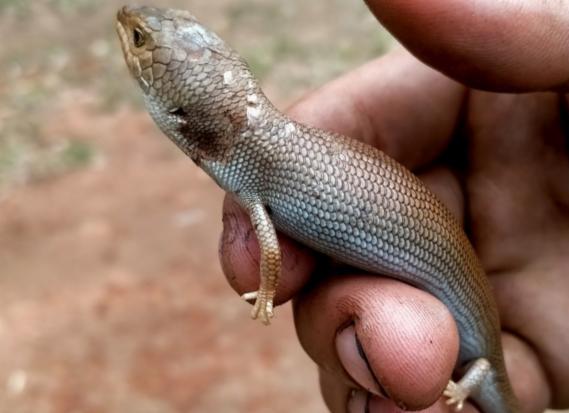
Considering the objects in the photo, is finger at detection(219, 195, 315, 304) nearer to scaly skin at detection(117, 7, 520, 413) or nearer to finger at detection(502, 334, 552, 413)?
scaly skin at detection(117, 7, 520, 413)

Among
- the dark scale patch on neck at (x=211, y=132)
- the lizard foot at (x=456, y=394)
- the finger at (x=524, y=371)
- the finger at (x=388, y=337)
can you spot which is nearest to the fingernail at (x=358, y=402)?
the finger at (x=388, y=337)

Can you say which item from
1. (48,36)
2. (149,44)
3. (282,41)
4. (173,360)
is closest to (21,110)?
(48,36)

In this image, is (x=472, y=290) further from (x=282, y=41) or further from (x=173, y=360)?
(x=282, y=41)

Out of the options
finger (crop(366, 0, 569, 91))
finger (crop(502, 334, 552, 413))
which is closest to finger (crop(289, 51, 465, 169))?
finger (crop(366, 0, 569, 91))

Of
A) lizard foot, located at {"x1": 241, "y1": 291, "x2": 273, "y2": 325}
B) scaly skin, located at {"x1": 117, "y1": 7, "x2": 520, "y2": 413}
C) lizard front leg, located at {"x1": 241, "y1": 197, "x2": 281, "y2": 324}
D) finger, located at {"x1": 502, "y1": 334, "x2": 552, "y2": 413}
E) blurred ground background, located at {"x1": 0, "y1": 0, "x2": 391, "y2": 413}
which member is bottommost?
blurred ground background, located at {"x1": 0, "y1": 0, "x2": 391, "y2": 413}

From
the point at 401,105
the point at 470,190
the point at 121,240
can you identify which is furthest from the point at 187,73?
the point at 121,240

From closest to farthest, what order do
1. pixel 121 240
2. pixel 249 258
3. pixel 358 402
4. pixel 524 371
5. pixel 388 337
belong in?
pixel 388 337 → pixel 249 258 → pixel 358 402 → pixel 524 371 → pixel 121 240

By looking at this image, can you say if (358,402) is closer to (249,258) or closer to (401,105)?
→ (249,258)
